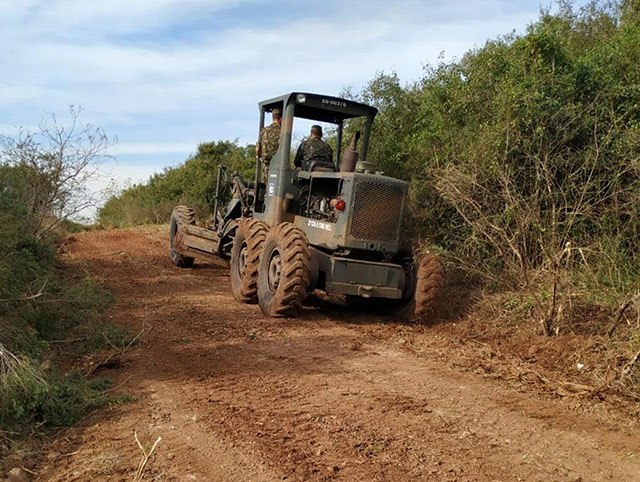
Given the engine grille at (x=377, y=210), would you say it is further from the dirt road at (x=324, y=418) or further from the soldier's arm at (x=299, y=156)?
the soldier's arm at (x=299, y=156)

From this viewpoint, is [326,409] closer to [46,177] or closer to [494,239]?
[494,239]

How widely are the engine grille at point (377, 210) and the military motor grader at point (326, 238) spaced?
0.01 metres

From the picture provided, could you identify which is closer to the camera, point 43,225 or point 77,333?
point 77,333

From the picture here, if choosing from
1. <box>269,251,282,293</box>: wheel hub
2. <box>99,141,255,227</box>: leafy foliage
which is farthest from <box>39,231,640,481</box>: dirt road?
<box>99,141,255,227</box>: leafy foliage

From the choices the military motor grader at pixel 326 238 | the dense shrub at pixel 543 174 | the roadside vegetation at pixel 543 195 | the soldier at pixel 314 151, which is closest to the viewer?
the roadside vegetation at pixel 543 195

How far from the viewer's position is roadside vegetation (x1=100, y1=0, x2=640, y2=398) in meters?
7.04

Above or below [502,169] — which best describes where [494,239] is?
below

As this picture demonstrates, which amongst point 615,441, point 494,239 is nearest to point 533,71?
point 494,239

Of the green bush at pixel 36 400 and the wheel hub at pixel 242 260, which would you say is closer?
the green bush at pixel 36 400

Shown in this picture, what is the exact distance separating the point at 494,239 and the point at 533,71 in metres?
2.54

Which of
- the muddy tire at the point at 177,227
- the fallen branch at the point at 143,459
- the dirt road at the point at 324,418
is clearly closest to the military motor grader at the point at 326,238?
the dirt road at the point at 324,418

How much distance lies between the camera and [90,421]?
4.52m

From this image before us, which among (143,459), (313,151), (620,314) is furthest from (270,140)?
(143,459)

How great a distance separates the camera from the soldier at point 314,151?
9.30 m
